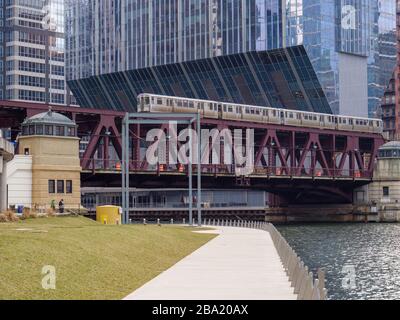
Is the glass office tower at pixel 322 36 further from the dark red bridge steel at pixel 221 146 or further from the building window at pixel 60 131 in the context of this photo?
the building window at pixel 60 131

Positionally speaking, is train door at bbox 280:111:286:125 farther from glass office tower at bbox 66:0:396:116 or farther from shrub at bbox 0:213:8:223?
shrub at bbox 0:213:8:223

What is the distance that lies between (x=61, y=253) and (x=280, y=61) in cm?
14926

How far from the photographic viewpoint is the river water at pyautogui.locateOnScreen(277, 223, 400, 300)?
42.5 meters

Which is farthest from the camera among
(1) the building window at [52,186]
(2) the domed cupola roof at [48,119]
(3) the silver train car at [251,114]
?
(3) the silver train car at [251,114]

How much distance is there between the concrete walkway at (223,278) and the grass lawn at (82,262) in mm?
1032

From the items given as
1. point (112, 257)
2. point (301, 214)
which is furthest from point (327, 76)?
point (112, 257)

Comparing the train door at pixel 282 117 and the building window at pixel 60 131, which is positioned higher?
the train door at pixel 282 117

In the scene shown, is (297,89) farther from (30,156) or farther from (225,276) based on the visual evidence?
(225,276)

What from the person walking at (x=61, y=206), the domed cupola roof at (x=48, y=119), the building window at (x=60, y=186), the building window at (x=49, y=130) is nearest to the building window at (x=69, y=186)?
the building window at (x=60, y=186)

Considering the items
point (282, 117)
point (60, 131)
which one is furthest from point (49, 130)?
point (282, 117)

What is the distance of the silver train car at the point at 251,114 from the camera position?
5037 inches

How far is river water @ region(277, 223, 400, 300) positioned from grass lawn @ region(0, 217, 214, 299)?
899 cm

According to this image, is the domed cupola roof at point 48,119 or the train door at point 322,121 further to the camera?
the train door at point 322,121

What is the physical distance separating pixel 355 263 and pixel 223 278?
23732 millimetres
